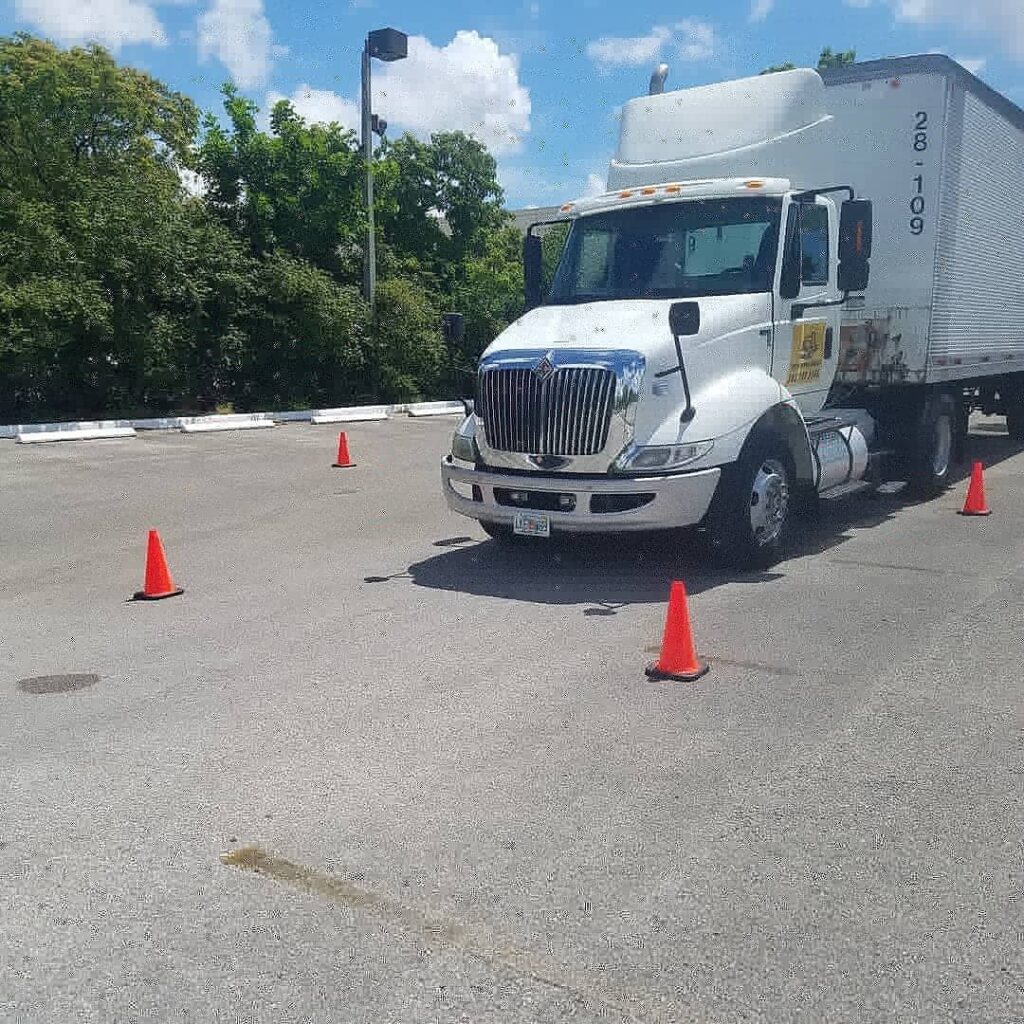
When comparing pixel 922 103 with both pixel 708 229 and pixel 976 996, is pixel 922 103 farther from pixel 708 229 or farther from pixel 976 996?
pixel 976 996

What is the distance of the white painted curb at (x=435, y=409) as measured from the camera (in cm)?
2755

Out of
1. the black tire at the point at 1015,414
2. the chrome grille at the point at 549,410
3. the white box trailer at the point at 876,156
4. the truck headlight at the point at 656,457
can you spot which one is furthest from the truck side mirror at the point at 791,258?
the black tire at the point at 1015,414

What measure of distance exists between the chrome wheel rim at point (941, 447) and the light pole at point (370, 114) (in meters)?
17.8

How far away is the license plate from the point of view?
8250mm

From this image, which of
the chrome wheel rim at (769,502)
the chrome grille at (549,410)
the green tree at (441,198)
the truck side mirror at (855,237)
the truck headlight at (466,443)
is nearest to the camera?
the chrome grille at (549,410)

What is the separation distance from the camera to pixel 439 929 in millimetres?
3484

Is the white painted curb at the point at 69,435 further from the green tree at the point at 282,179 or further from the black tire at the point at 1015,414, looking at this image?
Answer: the black tire at the point at 1015,414

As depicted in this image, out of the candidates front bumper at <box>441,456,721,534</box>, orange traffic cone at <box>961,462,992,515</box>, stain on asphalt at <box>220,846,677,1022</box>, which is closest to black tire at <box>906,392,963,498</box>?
orange traffic cone at <box>961,462,992,515</box>

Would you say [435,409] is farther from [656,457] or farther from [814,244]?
[656,457]

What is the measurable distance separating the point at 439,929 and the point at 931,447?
9.93 m

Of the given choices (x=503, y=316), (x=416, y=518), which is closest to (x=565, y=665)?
(x=416, y=518)

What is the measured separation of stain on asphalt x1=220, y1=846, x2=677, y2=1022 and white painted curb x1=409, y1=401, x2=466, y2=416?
23.5 metres

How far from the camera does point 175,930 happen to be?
11.5 feet

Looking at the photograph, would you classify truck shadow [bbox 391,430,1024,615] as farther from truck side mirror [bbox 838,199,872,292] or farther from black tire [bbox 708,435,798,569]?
truck side mirror [bbox 838,199,872,292]
